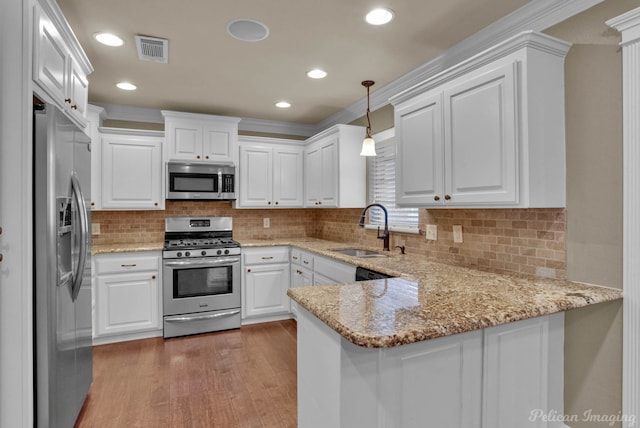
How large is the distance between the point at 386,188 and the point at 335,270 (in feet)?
3.42

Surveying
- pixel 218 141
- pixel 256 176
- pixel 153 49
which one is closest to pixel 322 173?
pixel 256 176

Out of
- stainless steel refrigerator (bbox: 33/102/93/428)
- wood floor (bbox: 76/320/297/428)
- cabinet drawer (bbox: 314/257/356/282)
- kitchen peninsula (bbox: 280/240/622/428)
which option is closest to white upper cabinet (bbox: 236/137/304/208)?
cabinet drawer (bbox: 314/257/356/282)

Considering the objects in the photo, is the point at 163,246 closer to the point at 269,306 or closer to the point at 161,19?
the point at 269,306

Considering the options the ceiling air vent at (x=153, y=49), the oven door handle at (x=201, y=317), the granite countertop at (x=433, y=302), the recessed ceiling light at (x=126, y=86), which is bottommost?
the oven door handle at (x=201, y=317)

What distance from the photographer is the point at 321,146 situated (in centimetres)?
411

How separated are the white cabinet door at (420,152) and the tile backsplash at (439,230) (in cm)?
38

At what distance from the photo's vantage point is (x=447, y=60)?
8.54 feet

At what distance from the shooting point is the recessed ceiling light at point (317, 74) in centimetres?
296

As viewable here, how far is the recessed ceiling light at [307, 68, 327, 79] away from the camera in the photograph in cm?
296

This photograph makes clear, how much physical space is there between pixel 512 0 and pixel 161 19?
6.82ft

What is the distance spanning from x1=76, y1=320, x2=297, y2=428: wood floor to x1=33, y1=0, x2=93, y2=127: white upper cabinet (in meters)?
1.92

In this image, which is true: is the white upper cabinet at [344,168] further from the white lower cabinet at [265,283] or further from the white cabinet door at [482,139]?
the white cabinet door at [482,139]

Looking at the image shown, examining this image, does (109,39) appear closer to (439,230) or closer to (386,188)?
(386,188)

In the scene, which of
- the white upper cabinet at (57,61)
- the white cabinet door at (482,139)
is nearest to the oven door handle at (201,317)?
the white upper cabinet at (57,61)
